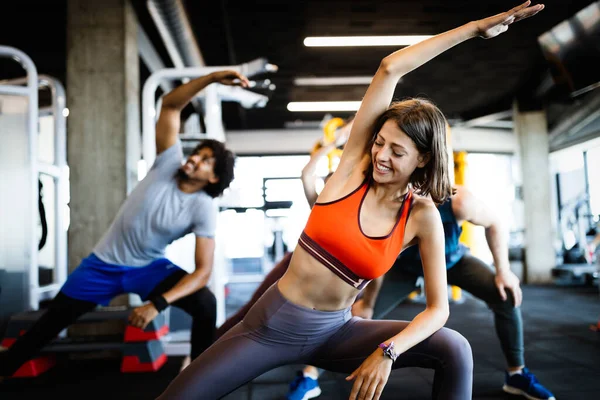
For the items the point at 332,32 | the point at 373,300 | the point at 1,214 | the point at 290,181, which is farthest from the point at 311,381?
Result: the point at 290,181

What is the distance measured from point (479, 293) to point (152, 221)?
166 cm

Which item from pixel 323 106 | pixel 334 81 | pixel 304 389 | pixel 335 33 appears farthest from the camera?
pixel 323 106

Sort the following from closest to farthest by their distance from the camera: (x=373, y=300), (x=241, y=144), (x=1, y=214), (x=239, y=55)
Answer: (x=373, y=300) → (x=1, y=214) → (x=239, y=55) → (x=241, y=144)

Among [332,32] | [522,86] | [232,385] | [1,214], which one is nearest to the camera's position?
[232,385]

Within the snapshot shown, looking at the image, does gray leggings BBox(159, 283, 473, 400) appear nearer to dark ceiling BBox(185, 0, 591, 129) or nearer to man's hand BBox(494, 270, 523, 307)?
man's hand BBox(494, 270, 523, 307)

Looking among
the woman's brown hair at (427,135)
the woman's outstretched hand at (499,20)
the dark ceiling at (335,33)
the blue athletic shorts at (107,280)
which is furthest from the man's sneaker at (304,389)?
the dark ceiling at (335,33)

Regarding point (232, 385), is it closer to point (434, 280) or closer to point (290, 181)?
point (434, 280)

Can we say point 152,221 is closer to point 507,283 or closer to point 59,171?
point 507,283

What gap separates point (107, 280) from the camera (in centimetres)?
235

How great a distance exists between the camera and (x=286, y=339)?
1.38 meters

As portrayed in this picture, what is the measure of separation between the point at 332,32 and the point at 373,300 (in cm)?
456

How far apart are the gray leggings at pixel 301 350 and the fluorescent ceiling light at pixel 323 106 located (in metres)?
8.22

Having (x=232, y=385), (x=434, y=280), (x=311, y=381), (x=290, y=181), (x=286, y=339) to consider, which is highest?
(x=290, y=181)

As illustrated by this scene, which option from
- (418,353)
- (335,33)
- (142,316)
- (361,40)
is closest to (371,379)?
(418,353)
